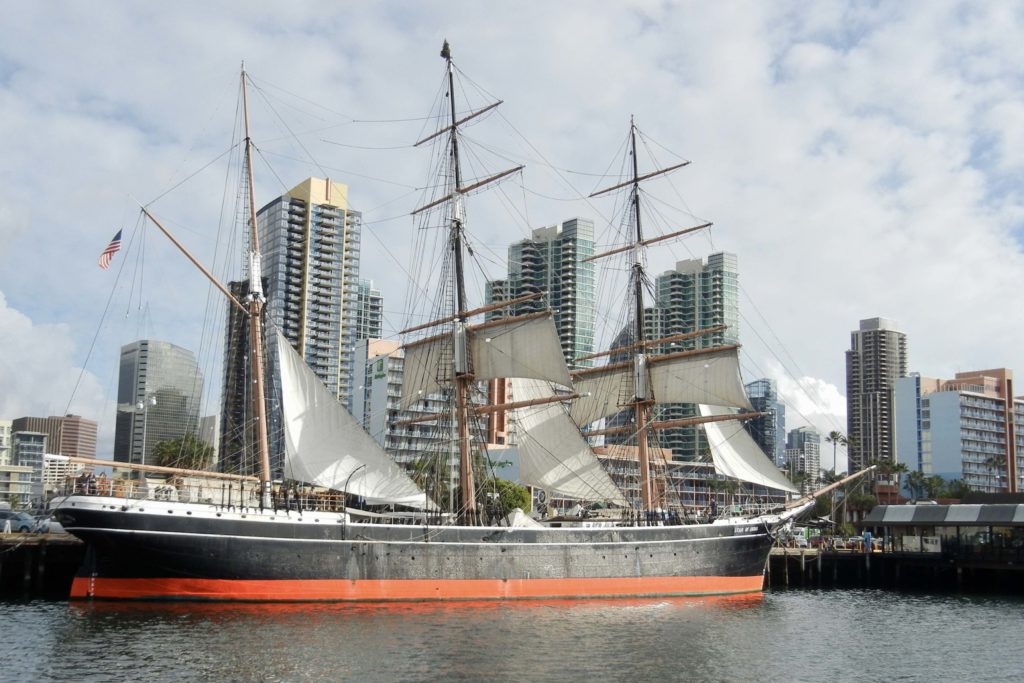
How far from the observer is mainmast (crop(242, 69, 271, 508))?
128 feet

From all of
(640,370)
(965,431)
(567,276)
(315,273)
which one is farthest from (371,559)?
(965,431)

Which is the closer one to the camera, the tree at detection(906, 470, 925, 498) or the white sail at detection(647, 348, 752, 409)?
the white sail at detection(647, 348, 752, 409)

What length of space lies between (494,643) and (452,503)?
15.5 meters

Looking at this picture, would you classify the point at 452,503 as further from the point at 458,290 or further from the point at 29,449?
the point at 29,449

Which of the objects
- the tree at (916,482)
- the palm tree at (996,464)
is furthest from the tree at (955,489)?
the palm tree at (996,464)

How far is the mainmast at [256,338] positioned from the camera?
3891cm

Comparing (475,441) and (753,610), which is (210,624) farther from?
(753,610)

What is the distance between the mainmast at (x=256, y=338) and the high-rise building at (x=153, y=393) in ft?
156

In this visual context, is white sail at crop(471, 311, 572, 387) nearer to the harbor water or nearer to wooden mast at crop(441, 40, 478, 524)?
wooden mast at crop(441, 40, 478, 524)

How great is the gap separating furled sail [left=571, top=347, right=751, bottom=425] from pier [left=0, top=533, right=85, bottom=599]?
84.1 ft

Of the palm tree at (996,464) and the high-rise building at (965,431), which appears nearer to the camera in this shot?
the palm tree at (996,464)

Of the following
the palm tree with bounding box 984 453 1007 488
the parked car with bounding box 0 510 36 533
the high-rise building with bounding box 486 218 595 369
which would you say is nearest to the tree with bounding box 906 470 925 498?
the palm tree with bounding box 984 453 1007 488

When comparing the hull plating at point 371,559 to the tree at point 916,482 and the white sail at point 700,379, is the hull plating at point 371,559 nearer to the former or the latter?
the white sail at point 700,379

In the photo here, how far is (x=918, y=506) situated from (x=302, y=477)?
128 feet
